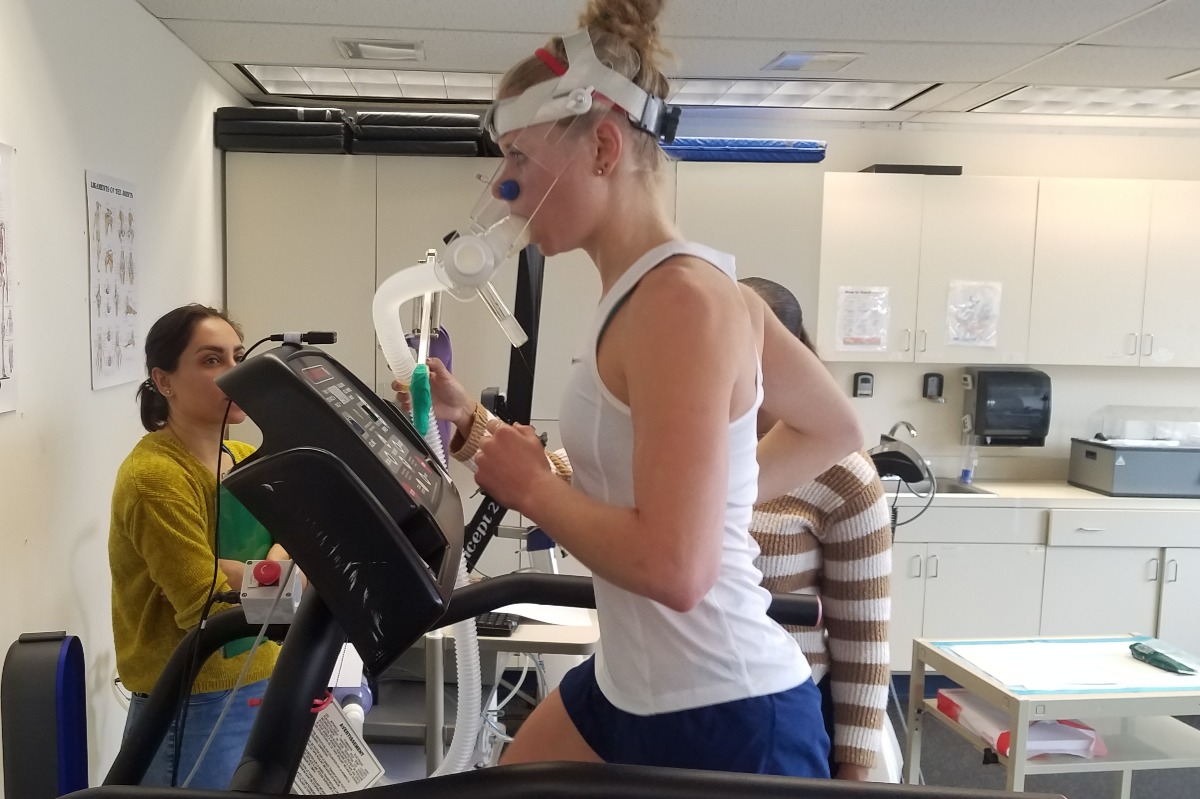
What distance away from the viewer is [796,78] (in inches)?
132

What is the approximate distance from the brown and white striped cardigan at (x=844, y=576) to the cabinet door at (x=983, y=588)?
227cm

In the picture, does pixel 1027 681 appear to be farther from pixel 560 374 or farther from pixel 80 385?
pixel 80 385

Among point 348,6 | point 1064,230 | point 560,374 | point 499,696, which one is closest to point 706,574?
point 348,6

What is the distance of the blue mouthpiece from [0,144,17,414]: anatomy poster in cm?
139

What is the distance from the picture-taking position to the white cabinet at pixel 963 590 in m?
3.65

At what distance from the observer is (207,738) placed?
1.76m

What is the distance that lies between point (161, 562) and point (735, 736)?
129 centimetres

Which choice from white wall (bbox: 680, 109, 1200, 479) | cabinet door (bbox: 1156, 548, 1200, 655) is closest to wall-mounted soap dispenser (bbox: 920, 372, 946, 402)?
white wall (bbox: 680, 109, 1200, 479)

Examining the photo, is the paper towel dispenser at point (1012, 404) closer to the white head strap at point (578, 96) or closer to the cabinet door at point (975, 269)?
the cabinet door at point (975, 269)

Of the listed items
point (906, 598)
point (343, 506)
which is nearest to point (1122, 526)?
point (906, 598)

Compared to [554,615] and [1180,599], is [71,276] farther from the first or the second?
[1180,599]

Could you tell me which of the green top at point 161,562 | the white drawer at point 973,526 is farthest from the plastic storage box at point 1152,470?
the green top at point 161,562

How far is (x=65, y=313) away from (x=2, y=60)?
57 centimetres

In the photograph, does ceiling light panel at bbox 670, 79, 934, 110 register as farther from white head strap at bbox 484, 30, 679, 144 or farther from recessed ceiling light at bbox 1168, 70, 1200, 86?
white head strap at bbox 484, 30, 679, 144
